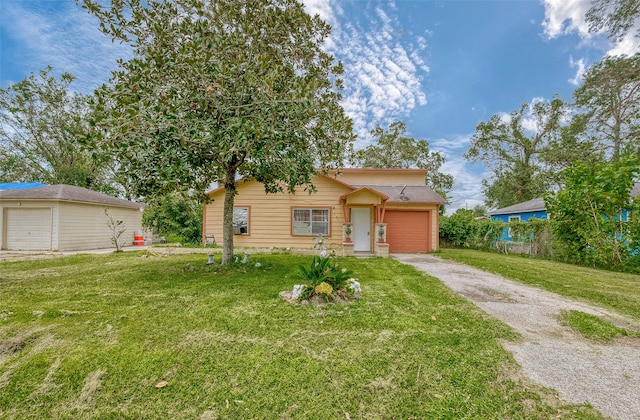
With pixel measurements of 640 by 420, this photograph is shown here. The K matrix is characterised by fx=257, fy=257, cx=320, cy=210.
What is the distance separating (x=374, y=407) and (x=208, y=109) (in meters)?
5.44

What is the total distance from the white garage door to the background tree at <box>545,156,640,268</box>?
20349 mm

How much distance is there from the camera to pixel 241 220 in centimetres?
1169

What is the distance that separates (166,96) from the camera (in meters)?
4.88

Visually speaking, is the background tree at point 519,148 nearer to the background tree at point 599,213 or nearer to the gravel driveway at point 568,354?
the background tree at point 599,213

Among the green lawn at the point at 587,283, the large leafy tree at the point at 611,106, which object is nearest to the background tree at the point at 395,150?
the large leafy tree at the point at 611,106

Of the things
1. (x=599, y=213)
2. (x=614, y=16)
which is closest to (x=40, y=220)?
(x=599, y=213)

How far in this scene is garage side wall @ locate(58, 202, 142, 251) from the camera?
37.3ft

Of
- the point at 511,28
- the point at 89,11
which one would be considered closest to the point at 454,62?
the point at 511,28

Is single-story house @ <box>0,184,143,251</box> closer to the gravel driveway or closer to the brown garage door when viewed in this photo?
the brown garage door

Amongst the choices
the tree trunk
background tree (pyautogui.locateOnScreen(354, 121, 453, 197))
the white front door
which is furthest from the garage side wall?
background tree (pyautogui.locateOnScreen(354, 121, 453, 197))

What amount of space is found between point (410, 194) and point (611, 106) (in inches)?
555

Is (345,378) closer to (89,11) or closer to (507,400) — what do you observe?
(507,400)

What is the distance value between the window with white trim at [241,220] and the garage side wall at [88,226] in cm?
737

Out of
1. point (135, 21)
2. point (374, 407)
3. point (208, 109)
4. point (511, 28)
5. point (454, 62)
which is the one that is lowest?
point (374, 407)
